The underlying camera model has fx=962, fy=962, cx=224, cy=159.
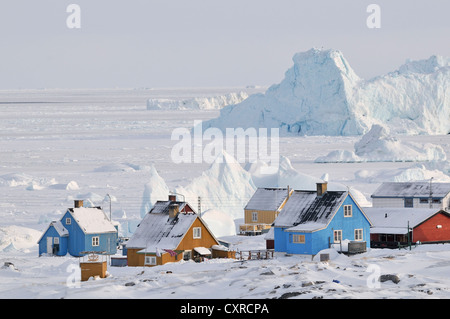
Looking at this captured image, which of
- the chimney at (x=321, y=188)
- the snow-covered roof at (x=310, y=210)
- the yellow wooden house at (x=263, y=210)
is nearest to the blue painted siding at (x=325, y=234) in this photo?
the snow-covered roof at (x=310, y=210)

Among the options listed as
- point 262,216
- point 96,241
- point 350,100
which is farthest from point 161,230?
point 350,100

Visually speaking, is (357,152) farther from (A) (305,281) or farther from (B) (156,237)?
(A) (305,281)

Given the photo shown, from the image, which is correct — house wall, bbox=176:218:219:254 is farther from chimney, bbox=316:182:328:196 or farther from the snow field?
chimney, bbox=316:182:328:196

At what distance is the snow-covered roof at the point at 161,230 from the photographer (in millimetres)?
33469

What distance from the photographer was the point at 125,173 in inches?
2410

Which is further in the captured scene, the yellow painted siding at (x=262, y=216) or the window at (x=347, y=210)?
the yellow painted siding at (x=262, y=216)

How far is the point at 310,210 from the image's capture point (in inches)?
1387

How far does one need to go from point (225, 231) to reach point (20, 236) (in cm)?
886

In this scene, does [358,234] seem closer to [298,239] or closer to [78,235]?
[298,239]

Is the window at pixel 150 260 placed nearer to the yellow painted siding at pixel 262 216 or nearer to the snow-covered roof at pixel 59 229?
the snow-covered roof at pixel 59 229

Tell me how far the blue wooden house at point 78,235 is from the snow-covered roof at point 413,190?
41.7ft

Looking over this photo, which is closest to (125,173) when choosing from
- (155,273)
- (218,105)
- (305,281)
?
(155,273)

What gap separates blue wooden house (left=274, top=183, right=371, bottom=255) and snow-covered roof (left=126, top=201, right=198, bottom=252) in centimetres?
354
